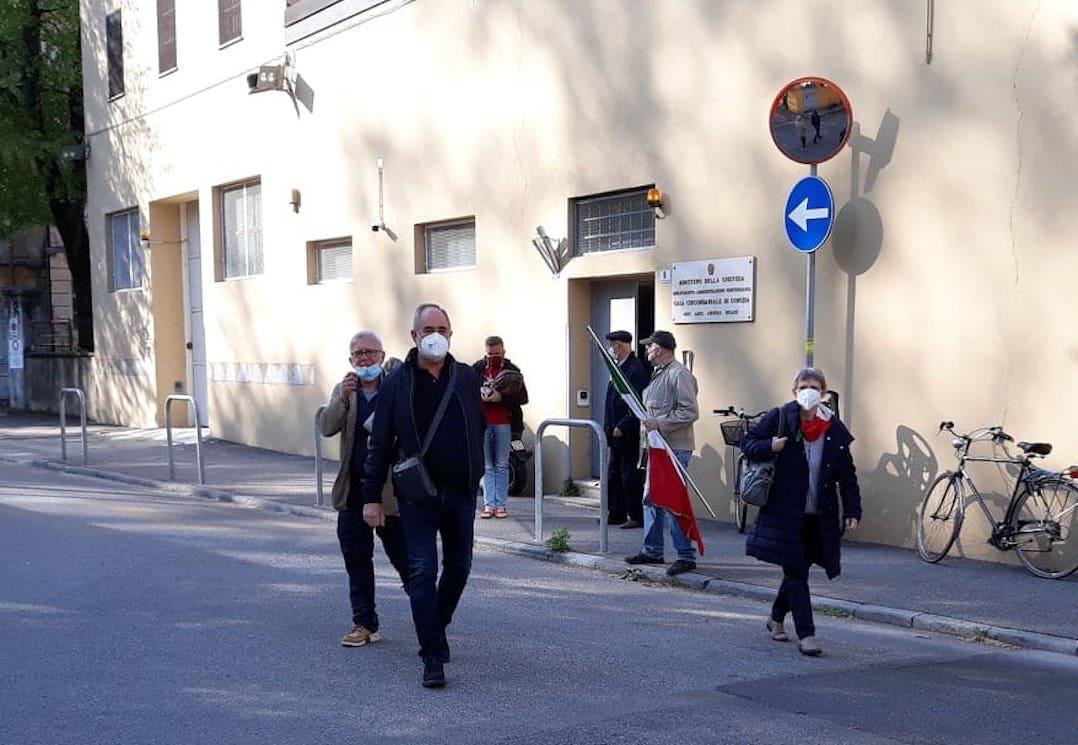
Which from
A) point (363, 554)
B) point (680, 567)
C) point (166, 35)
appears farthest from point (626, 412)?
point (166, 35)

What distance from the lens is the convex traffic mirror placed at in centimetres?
969

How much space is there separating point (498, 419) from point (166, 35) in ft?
40.6

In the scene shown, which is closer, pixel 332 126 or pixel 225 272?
pixel 332 126

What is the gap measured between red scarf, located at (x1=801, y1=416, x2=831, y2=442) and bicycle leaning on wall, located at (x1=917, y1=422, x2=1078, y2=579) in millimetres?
2672

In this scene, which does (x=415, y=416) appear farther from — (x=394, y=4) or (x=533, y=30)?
(x=394, y=4)

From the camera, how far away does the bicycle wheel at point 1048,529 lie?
841cm

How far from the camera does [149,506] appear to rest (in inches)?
507

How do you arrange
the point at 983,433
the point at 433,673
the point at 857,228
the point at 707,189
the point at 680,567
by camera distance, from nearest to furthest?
the point at 433,673 → the point at 680,567 → the point at 983,433 → the point at 857,228 → the point at 707,189

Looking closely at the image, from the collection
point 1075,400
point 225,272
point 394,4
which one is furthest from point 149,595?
point 225,272

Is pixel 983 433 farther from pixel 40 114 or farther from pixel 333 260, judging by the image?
pixel 40 114

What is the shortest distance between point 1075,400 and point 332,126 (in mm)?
11037

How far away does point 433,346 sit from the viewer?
614cm

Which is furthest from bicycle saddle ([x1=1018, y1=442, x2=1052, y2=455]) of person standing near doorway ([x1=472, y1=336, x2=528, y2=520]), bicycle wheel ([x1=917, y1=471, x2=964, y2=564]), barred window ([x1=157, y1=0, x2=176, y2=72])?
barred window ([x1=157, y1=0, x2=176, y2=72])

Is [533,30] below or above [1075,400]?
above
